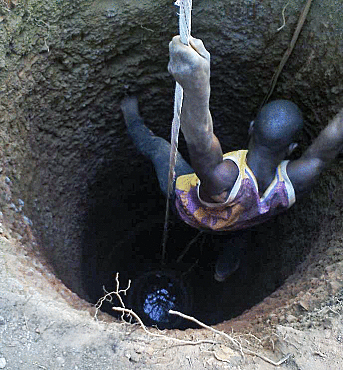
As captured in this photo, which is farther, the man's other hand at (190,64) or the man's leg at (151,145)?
the man's leg at (151,145)

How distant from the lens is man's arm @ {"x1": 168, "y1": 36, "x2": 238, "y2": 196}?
123 cm

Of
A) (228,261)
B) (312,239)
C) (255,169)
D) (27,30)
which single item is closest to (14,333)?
(255,169)

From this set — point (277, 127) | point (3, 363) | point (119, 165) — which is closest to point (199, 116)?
point (277, 127)

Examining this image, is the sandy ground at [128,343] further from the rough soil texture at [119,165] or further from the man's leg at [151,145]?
the man's leg at [151,145]

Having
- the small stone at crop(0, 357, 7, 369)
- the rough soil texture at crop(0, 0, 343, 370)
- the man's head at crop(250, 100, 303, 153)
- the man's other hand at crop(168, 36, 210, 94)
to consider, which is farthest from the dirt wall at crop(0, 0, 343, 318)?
the man's other hand at crop(168, 36, 210, 94)

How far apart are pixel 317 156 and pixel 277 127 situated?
0.26 metres

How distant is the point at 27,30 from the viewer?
211cm

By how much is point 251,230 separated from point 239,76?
1088 millimetres

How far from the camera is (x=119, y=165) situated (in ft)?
10.0

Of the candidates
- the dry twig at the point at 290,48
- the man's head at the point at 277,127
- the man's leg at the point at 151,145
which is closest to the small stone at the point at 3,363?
the man's leg at the point at 151,145

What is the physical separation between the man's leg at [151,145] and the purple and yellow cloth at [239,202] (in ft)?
0.64

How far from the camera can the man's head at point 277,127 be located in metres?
1.88

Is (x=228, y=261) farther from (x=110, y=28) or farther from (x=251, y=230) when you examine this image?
(x=110, y=28)

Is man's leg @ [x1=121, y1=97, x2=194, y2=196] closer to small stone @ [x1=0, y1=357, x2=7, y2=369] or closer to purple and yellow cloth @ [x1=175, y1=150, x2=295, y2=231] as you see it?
purple and yellow cloth @ [x1=175, y1=150, x2=295, y2=231]
